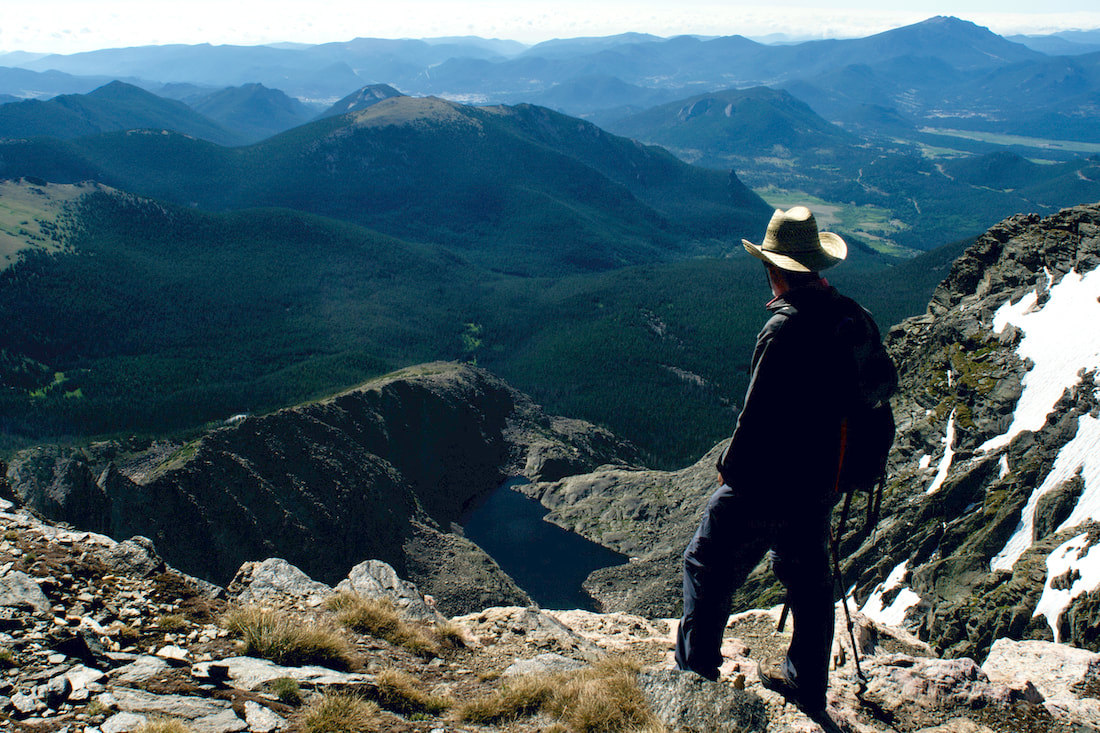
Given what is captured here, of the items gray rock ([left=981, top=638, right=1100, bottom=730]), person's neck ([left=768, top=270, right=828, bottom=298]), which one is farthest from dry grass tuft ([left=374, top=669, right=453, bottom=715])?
gray rock ([left=981, top=638, right=1100, bottom=730])

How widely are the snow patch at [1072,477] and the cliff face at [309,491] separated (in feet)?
78.1

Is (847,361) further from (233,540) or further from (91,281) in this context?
(91,281)

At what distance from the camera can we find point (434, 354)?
108188 millimetres

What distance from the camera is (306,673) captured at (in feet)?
26.9

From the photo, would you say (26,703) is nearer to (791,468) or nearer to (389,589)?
(389,589)

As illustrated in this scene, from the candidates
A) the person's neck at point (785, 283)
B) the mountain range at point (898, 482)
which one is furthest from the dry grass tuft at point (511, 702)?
the mountain range at point (898, 482)

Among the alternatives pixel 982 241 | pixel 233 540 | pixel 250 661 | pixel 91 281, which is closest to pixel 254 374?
pixel 91 281

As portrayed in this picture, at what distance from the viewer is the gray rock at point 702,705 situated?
7.18m

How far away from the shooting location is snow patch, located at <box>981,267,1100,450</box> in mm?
22734

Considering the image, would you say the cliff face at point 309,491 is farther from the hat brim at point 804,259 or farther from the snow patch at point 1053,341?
the hat brim at point 804,259

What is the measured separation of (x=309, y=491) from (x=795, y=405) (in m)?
34.2

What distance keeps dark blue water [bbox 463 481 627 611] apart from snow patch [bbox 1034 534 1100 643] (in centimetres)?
2854

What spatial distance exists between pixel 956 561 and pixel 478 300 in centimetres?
12168

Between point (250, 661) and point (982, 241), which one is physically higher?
point (982, 241)
